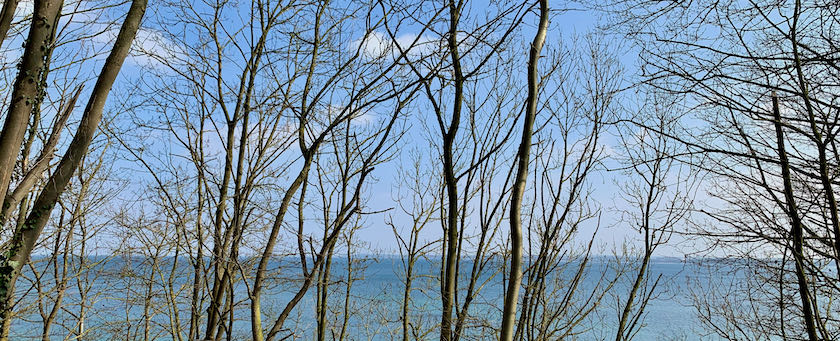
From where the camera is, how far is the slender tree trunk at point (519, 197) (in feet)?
4.50

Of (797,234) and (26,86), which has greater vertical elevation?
(26,86)

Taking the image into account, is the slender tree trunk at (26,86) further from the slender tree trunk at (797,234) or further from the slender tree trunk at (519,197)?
the slender tree trunk at (797,234)

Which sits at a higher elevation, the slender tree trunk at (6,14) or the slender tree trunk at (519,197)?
the slender tree trunk at (6,14)

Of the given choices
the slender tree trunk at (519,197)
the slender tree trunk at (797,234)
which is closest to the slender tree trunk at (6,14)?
the slender tree trunk at (519,197)

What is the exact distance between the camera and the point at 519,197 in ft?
4.64

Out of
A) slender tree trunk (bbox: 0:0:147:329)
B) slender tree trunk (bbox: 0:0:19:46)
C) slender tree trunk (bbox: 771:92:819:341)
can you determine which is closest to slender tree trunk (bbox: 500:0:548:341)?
slender tree trunk (bbox: 0:0:147:329)

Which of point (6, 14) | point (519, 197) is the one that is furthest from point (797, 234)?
point (6, 14)

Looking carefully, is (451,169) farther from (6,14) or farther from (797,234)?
(797,234)

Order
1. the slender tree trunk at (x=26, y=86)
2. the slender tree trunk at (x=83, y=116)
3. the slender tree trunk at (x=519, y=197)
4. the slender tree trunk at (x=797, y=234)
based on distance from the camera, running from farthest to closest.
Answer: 1. the slender tree trunk at (x=797, y=234)
2. the slender tree trunk at (x=83, y=116)
3. the slender tree trunk at (x=26, y=86)
4. the slender tree trunk at (x=519, y=197)

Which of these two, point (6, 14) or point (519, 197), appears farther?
point (6, 14)

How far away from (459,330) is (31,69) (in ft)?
8.08

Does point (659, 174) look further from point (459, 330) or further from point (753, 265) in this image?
point (459, 330)

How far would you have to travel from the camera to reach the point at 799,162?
347 centimetres

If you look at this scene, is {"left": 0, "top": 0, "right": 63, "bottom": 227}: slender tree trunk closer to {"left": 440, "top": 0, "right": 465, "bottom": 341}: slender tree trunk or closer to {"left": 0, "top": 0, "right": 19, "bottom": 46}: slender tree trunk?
{"left": 0, "top": 0, "right": 19, "bottom": 46}: slender tree trunk
